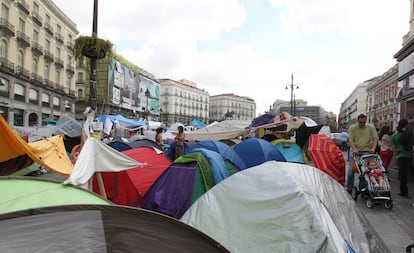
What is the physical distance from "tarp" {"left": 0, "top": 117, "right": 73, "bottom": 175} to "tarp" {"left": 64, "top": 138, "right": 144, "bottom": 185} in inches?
61.2

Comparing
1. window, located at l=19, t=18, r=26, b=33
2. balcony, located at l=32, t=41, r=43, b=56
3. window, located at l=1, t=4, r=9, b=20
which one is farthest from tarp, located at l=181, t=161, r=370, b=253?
balcony, located at l=32, t=41, r=43, b=56

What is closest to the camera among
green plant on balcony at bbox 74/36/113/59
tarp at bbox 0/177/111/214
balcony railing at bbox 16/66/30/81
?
tarp at bbox 0/177/111/214

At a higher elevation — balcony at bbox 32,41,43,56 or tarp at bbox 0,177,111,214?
balcony at bbox 32,41,43,56

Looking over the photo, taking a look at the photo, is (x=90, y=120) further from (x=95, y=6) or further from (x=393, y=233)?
(x=393, y=233)

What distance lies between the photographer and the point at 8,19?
32.6m

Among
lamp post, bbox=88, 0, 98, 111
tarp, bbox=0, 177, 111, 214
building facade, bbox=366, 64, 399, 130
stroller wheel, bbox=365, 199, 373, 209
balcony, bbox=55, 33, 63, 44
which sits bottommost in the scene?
stroller wheel, bbox=365, 199, 373, 209

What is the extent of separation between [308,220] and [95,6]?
6.42 m

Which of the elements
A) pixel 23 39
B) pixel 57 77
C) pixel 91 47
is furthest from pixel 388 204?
pixel 57 77

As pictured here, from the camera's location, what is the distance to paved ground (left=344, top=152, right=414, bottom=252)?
4.35 m

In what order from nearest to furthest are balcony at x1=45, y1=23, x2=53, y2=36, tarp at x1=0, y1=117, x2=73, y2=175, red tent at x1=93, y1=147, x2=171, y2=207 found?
tarp at x1=0, y1=117, x2=73, y2=175
red tent at x1=93, y1=147, x2=171, y2=207
balcony at x1=45, y1=23, x2=53, y2=36

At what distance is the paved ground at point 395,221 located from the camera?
435 cm

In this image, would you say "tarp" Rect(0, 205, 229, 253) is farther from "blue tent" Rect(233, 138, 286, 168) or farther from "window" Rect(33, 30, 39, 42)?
"window" Rect(33, 30, 39, 42)

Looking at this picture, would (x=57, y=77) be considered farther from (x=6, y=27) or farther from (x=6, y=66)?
(x=6, y=27)

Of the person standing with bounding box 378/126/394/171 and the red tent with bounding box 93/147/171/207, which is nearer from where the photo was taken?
the red tent with bounding box 93/147/171/207
